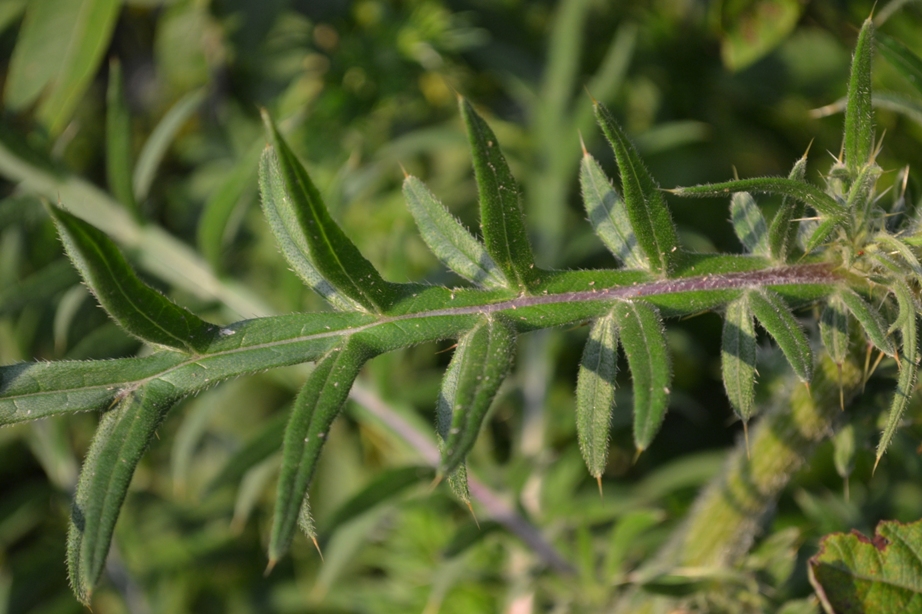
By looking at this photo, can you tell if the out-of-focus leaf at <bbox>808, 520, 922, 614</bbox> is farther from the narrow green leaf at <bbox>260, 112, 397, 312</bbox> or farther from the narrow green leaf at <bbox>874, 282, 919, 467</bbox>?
the narrow green leaf at <bbox>260, 112, 397, 312</bbox>

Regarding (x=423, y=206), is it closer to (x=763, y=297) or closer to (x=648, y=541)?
(x=763, y=297)

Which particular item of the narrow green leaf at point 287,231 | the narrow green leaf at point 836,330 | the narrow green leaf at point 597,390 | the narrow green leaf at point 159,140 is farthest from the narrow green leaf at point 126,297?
the narrow green leaf at point 159,140

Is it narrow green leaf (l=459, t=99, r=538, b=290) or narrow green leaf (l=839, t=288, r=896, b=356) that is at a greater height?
narrow green leaf (l=459, t=99, r=538, b=290)

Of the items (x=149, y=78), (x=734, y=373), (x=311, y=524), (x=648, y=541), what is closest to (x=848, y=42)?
(x=648, y=541)

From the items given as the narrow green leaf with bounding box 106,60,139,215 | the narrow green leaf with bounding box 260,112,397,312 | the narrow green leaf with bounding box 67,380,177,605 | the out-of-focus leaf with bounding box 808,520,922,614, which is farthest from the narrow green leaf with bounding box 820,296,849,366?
the narrow green leaf with bounding box 106,60,139,215

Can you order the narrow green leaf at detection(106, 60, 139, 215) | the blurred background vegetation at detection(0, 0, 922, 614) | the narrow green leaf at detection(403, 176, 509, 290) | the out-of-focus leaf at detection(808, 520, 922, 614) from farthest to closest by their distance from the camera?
1. the blurred background vegetation at detection(0, 0, 922, 614)
2. the narrow green leaf at detection(106, 60, 139, 215)
3. the out-of-focus leaf at detection(808, 520, 922, 614)
4. the narrow green leaf at detection(403, 176, 509, 290)
